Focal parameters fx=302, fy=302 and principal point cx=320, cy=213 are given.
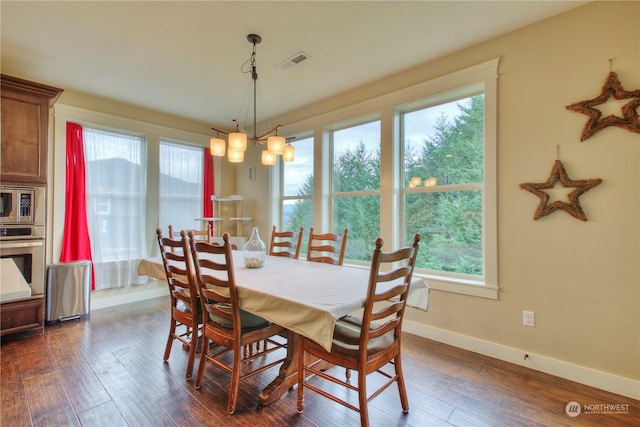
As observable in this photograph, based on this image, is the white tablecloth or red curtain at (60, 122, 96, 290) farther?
red curtain at (60, 122, 96, 290)

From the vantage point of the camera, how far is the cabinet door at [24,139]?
2.77 m

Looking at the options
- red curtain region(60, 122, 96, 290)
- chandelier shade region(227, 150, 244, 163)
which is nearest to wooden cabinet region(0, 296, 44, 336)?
red curtain region(60, 122, 96, 290)

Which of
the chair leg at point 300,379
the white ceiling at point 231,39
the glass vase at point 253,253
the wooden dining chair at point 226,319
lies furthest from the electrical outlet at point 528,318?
the white ceiling at point 231,39

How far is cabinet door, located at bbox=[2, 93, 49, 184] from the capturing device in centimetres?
277

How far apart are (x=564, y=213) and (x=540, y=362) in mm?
1145

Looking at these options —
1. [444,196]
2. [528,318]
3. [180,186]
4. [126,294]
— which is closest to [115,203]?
[180,186]

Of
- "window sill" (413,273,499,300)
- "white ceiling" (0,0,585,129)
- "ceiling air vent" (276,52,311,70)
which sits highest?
"white ceiling" (0,0,585,129)

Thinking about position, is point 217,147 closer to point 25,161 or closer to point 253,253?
point 253,253

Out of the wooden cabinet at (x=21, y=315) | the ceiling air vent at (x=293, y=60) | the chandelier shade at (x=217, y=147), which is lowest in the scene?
the wooden cabinet at (x=21, y=315)

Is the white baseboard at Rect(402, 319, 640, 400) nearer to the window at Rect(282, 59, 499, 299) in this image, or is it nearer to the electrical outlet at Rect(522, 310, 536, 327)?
the electrical outlet at Rect(522, 310, 536, 327)

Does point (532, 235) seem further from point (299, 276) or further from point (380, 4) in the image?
point (380, 4)

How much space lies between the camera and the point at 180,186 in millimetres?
4570

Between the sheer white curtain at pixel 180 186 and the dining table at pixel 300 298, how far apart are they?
2.22m

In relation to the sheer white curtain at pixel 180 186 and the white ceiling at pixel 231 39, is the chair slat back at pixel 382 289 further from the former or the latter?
the sheer white curtain at pixel 180 186
